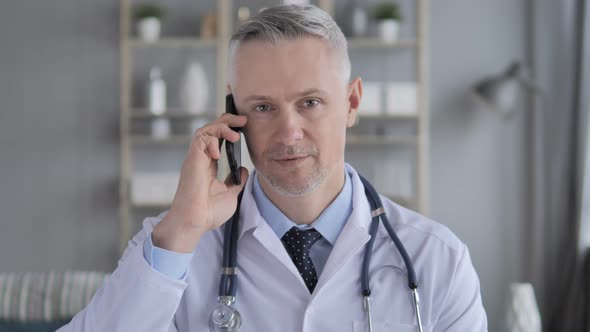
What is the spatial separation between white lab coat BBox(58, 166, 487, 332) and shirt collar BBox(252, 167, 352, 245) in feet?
0.09

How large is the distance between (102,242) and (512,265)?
8.40 ft

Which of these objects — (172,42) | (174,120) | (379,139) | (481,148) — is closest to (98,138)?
(174,120)

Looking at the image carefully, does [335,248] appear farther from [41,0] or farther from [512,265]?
[41,0]

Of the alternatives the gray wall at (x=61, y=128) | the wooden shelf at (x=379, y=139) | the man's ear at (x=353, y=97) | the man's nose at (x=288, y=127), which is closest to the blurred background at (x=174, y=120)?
the gray wall at (x=61, y=128)

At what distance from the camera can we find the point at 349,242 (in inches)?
63.1

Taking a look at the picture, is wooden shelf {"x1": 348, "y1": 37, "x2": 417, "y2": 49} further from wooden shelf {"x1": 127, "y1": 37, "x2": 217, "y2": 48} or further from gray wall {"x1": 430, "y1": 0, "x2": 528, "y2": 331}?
wooden shelf {"x1": 127, "y1": 37, "x2": 217, "y2": 48}

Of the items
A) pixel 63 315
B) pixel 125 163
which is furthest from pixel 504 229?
pixel 63 315

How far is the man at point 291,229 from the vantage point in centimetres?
146

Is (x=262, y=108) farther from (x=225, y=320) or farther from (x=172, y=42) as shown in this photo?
(x=172, y=42)

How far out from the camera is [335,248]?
160 centimetres

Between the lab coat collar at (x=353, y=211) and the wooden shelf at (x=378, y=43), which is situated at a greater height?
the wooden shelf at (x=378, y=43)

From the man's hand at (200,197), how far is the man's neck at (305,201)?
4.3 inches

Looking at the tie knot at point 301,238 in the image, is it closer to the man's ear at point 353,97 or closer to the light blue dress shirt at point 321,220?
the light blue dress shirt at point 321,220

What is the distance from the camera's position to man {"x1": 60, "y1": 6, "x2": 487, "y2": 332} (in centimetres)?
146
